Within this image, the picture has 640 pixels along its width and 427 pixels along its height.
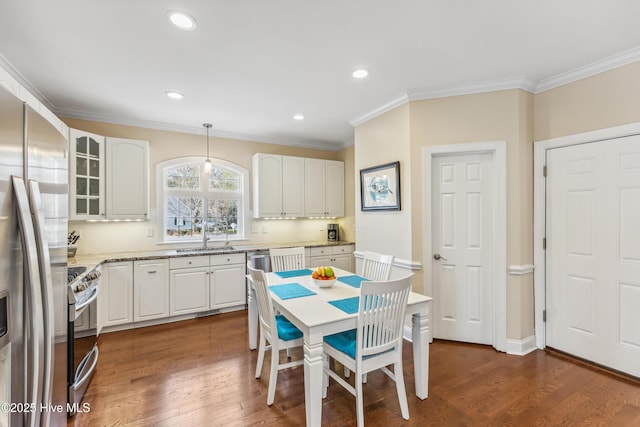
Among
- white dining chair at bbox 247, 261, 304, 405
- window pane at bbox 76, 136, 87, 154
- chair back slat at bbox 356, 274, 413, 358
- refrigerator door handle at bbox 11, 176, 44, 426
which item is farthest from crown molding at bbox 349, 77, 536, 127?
window pane at bbox 76, 136, 87, 154

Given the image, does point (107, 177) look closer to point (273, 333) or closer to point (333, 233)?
point (273, 333)

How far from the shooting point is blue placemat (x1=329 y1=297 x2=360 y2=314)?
76.9 inches

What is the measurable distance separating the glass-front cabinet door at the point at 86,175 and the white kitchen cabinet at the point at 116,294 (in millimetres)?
689

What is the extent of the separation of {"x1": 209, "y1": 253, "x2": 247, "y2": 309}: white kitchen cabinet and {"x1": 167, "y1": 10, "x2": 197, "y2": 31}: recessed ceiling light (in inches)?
106

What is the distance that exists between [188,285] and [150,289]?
0.42 metres

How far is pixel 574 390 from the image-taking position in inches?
88.7

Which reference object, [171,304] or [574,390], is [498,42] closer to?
[574,390]

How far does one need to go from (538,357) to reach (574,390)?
20.9 inches

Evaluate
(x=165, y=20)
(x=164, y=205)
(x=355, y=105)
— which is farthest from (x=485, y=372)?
(x=164, y=205)

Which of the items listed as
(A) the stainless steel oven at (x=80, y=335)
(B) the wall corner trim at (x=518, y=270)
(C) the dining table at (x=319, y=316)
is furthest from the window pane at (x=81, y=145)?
(B) the wall corner trim at (x=518, y=270)

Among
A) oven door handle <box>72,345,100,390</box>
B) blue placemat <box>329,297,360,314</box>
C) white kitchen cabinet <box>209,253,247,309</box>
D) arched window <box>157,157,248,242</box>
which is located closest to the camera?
blue placemat <box>329,297,360,314</box>

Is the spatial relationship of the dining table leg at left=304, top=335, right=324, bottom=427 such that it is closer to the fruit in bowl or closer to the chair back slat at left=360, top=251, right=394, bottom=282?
the fruit in bowl

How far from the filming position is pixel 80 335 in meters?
2.12

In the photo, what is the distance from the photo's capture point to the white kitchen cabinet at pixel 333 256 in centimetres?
453
